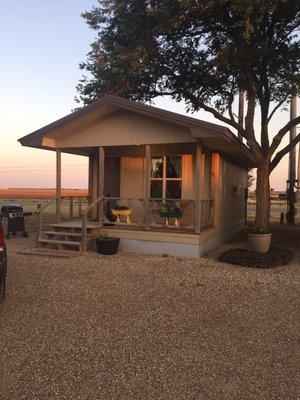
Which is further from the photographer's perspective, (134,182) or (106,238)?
(134,182)

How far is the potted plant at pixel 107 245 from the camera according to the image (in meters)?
10.8

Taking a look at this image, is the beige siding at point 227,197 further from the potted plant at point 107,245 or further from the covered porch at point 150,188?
the potted plant at point 107,245

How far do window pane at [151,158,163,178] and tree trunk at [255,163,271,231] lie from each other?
371 cm

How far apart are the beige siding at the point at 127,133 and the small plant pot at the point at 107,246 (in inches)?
117

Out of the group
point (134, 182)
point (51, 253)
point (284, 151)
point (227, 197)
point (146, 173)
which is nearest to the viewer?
point (51, 253)

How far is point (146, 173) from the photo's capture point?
37.6 ft

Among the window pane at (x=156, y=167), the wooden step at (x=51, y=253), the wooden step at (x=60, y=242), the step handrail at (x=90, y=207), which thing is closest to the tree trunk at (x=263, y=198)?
the window pane at (x=156, y=167)

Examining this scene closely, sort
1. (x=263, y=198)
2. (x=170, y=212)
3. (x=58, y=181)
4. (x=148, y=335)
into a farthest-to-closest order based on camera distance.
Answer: (x=263, y=198), (x=58, y=181), (x=170, y=212), (x=148, y=335)

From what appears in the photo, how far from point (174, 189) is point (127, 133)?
259 centimetres

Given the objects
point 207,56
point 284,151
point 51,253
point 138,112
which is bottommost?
point 51,253

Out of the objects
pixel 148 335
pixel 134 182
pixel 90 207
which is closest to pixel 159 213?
pixel 90 207

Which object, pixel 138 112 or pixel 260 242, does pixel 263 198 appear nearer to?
pixel 260 242

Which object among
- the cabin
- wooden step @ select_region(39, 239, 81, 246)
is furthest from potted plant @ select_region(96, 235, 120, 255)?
wooden step @ select_region(39, 239, 81, 246)

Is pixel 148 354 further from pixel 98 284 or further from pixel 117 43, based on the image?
pixel 117 43
